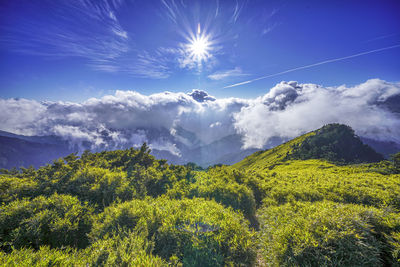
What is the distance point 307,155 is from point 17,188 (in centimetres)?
14988

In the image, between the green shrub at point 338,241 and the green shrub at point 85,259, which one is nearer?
the green shrub at point 85,259

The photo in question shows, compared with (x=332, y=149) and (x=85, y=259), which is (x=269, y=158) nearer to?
(x=332, y=149)

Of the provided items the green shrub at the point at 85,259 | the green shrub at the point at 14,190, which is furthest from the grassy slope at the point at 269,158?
the green shrub at the point at 85,259

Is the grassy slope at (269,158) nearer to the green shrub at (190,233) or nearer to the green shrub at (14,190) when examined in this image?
the green shrub at (190,233)

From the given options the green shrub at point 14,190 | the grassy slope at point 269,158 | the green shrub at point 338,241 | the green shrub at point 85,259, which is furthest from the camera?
the grassy slope at point 269,158

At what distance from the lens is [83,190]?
17.4 m

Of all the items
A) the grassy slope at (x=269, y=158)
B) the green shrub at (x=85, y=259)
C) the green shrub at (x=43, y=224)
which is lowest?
the grassy slope at (x=269, y=158)

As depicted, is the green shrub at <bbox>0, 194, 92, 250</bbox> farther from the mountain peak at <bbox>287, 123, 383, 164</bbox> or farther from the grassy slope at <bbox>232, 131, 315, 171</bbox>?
the mountain peak at <bbox>287, 123, 383, 164</bbox>

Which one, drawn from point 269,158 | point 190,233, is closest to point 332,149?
point 269,158

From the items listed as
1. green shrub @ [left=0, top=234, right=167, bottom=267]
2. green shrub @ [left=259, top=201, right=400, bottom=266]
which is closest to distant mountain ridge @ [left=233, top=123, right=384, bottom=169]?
green shrub @ [left=259, top=201, right=400, bottom=266]

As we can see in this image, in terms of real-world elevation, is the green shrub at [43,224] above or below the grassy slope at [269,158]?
above

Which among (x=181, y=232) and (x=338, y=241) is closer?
(x=338, y=241)

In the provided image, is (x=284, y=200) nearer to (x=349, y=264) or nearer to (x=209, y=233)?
(x=349, y=264)

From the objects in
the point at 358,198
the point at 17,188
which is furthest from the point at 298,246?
the point at 17,188
